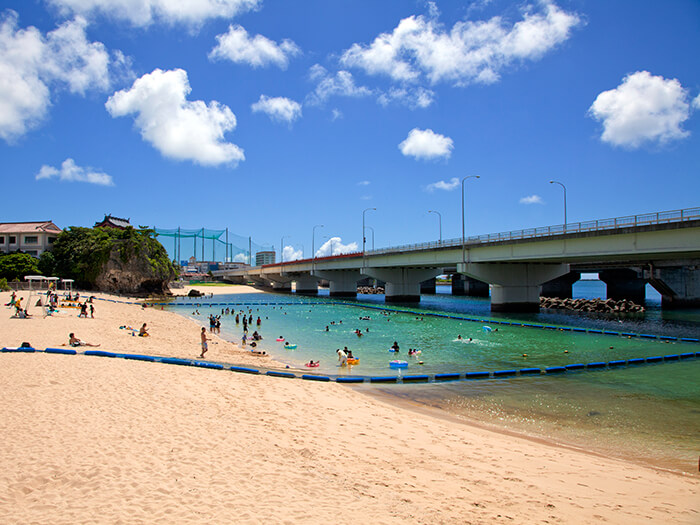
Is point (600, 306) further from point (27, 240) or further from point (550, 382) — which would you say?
point (27, 240)

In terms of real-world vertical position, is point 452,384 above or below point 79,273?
below

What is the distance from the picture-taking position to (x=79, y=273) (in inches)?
3246

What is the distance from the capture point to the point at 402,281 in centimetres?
8212

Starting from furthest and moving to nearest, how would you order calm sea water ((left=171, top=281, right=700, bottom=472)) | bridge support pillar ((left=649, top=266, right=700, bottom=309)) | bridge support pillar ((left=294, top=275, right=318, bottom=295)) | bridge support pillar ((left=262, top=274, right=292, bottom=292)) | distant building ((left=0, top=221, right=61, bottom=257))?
bridge support pillar ((left=262, top=274, right=292, bottom=292))
bridge support pillar ((left=294, top=275, right=318, bottom=295))
distant building ((left=0, top=221, right=61, bottom=257))
bridge support pillar ((left=649, top=266, right=700, bottom=309))
calm sea water ((left=171, top=281, right=700, bottom=472))

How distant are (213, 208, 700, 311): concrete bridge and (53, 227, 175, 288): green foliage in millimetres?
34868

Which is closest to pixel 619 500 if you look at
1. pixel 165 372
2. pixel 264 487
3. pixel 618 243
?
pixel 264 487

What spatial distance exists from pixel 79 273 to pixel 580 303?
92688 mm

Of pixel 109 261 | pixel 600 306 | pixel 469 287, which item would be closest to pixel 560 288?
pixel 600 306

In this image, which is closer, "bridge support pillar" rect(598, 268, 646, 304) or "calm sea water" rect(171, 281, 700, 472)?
"calm sea water" rect(171, 281, 700, 472)

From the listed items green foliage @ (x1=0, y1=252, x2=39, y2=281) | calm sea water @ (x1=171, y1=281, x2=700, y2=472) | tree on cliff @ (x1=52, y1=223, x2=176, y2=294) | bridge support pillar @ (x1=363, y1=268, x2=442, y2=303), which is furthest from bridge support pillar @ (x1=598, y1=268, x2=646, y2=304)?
green foliage @ (x1=0, y1=252, x2=39, y2=281)

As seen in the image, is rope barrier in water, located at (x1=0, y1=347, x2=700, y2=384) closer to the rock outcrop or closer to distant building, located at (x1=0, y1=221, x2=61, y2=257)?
the rock outcrop

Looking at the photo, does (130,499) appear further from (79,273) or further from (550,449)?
(79,273)

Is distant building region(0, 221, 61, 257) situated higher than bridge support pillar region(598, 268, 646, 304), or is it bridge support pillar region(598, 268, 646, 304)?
distant building region(0, 221, 61, 257)

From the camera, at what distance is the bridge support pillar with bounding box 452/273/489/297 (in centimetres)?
12225
